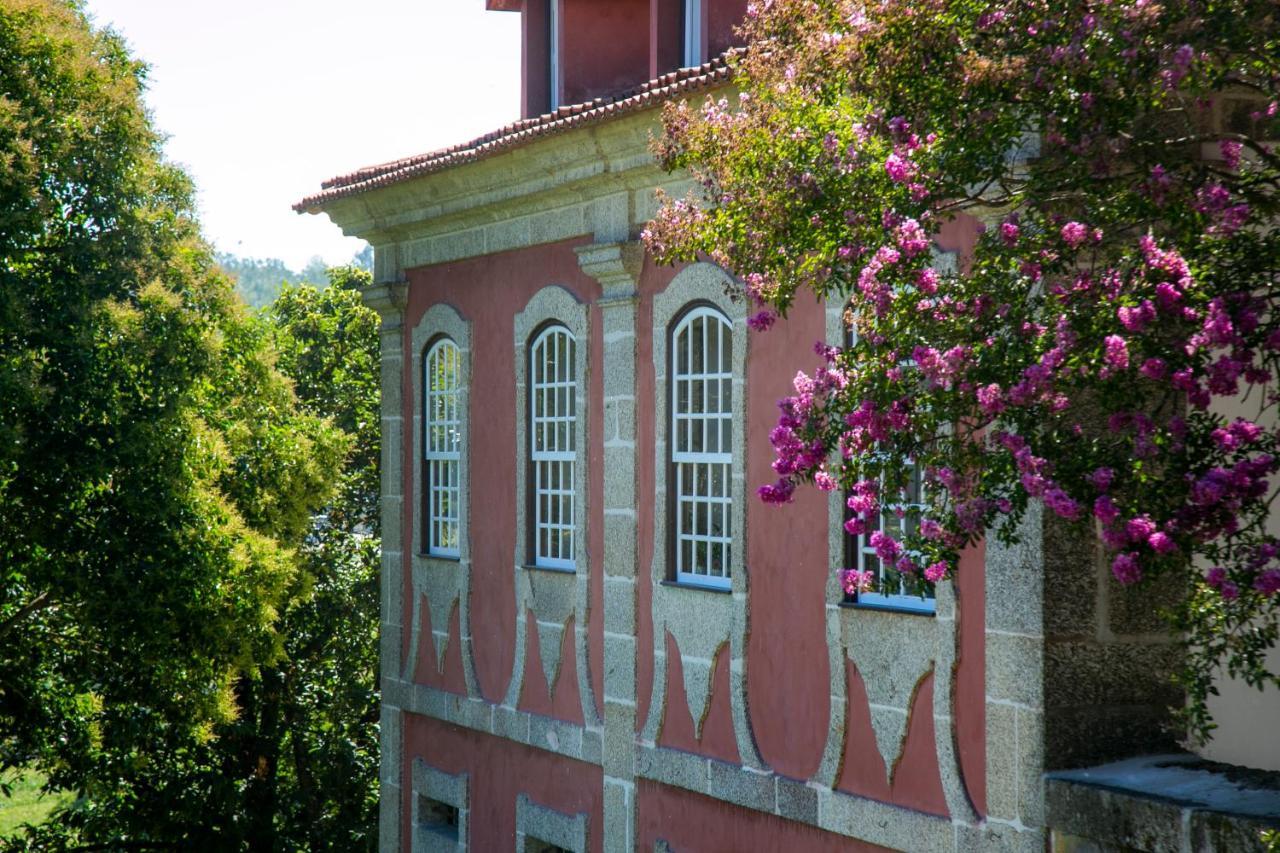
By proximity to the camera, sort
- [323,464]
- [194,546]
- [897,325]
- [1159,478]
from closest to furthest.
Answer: [1159,478]
[897,325]
[194,546]
[323,464]

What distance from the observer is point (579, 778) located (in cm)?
1262

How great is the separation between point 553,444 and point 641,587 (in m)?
1.81

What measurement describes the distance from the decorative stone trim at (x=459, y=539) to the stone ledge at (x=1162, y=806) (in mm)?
6979

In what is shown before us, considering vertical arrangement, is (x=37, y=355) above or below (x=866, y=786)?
above

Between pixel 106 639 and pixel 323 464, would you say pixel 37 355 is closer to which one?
pixel 106 639

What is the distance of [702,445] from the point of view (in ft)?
37.3

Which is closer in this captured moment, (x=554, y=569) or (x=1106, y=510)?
(x=1106, y=510)

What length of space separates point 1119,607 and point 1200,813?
1.33 m

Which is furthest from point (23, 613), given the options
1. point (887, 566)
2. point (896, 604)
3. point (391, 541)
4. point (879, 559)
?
point (887, 566)

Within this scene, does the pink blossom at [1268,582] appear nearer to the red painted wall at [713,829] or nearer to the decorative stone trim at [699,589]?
the red painted wall at [713,829]

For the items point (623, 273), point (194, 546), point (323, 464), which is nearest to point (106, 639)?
point (194, 546)

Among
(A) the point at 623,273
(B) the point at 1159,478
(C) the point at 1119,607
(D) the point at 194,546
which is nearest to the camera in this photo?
(B) the point at 1159,478

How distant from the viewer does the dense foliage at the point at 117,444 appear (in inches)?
564

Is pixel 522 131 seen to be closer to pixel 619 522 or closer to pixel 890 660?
pixel 619 522
